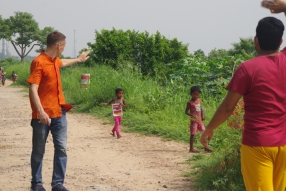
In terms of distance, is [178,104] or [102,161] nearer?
[102,161]

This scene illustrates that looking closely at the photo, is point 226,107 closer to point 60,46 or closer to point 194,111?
point 60,46

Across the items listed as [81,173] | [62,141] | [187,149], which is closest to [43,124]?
[62,141]

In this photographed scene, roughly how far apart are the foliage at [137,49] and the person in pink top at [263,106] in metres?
17.3

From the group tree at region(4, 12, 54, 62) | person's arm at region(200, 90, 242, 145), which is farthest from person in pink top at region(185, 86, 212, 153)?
tree at region(4, 12, 54, 62)

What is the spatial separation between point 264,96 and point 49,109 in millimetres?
2976

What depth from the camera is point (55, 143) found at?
602cm

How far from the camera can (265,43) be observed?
374 cm

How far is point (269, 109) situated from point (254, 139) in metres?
0.24

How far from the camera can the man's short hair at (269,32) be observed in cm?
369

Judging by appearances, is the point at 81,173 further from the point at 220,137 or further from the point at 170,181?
the point at 220,137

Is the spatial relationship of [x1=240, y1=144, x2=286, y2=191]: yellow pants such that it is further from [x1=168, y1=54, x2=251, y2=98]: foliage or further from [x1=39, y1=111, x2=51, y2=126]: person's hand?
[x1=168, y1=54, x2=251, y2=98]: foliage

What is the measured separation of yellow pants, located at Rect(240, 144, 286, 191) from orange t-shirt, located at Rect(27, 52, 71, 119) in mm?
2839

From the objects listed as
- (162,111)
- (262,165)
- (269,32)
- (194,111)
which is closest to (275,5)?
(269,32)

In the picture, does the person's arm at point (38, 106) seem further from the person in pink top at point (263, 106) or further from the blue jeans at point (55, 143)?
the person in pink top at point (263, 106)
